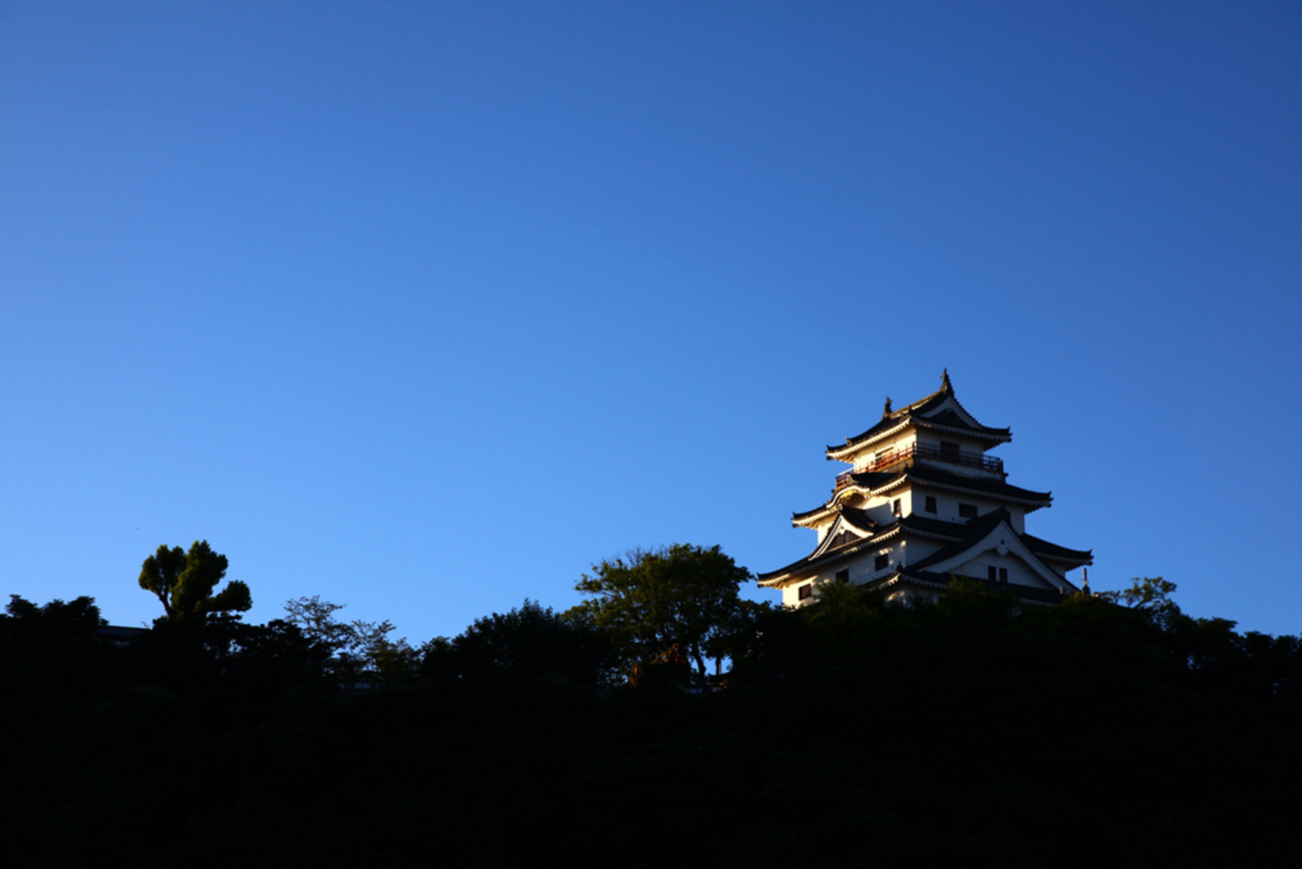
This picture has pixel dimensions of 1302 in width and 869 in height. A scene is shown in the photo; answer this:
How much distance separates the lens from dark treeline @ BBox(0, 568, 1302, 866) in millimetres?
29531

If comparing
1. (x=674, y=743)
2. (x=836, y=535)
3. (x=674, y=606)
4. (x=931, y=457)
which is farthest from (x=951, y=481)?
(x=674, y=743)

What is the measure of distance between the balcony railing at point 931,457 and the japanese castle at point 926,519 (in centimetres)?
6

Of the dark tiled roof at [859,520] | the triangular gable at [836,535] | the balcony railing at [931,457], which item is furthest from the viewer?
the balcony railing at [931,457]

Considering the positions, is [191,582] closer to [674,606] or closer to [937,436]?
[674,606]

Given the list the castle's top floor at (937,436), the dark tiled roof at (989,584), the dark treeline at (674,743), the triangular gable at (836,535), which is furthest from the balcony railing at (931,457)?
the dark treeline at (674,743)

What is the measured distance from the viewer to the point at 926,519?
5597 cm

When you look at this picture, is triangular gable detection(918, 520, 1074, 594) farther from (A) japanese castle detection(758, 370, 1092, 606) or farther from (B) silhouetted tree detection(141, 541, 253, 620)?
(B) silhouetted tree detection(141, 541, 253, 620)

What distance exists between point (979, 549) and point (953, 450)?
825cm

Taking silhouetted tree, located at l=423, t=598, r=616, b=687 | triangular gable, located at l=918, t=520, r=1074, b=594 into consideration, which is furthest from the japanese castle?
silhouetted tree, located at l=423, t=598, r=616, b=687

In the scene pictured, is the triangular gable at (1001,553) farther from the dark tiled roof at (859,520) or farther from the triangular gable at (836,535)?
the triangular gable at (836,535)

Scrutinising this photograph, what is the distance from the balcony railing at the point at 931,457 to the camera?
59.1m

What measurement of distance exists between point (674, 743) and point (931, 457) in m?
29.5

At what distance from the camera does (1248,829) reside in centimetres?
2867

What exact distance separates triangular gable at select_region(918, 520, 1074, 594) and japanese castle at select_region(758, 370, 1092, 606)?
4cm
